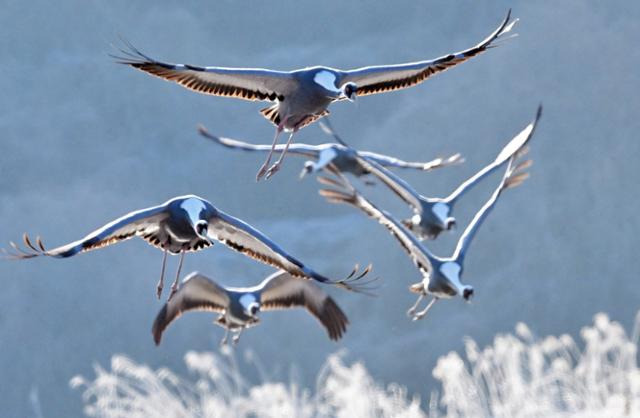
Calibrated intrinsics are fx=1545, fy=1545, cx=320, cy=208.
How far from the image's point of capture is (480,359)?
29516 millimetres

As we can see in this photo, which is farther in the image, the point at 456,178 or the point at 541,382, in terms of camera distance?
the point at 456,178

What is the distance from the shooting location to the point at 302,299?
16828 millimetres

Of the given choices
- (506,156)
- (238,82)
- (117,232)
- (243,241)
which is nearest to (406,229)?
(243,241)

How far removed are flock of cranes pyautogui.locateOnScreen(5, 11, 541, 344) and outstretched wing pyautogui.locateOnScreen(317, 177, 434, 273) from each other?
1cm

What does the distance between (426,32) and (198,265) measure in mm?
8054

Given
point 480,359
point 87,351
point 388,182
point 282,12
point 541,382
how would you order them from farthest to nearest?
point 282,12
point 87,351
point 480,359
point 541,382
point 388,182

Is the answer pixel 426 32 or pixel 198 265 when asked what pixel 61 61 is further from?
pixel 426 32

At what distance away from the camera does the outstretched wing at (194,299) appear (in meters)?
16.2

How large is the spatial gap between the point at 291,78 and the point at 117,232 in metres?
2.20

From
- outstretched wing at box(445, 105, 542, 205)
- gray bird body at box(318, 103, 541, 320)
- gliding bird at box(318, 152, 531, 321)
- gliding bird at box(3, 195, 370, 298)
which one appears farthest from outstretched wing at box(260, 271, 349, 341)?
gliding bird at box(3, 195, 370, 298)

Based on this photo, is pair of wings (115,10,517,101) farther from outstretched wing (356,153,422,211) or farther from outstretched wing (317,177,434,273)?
outstretched wing (356,153,422,211)

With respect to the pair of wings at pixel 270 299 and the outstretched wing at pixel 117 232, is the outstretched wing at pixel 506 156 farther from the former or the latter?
the outstretched wing at pixel 117 232

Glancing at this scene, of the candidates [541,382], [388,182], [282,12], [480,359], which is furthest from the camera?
[282,12]

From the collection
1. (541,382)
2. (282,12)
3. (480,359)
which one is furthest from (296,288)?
(282,12)
